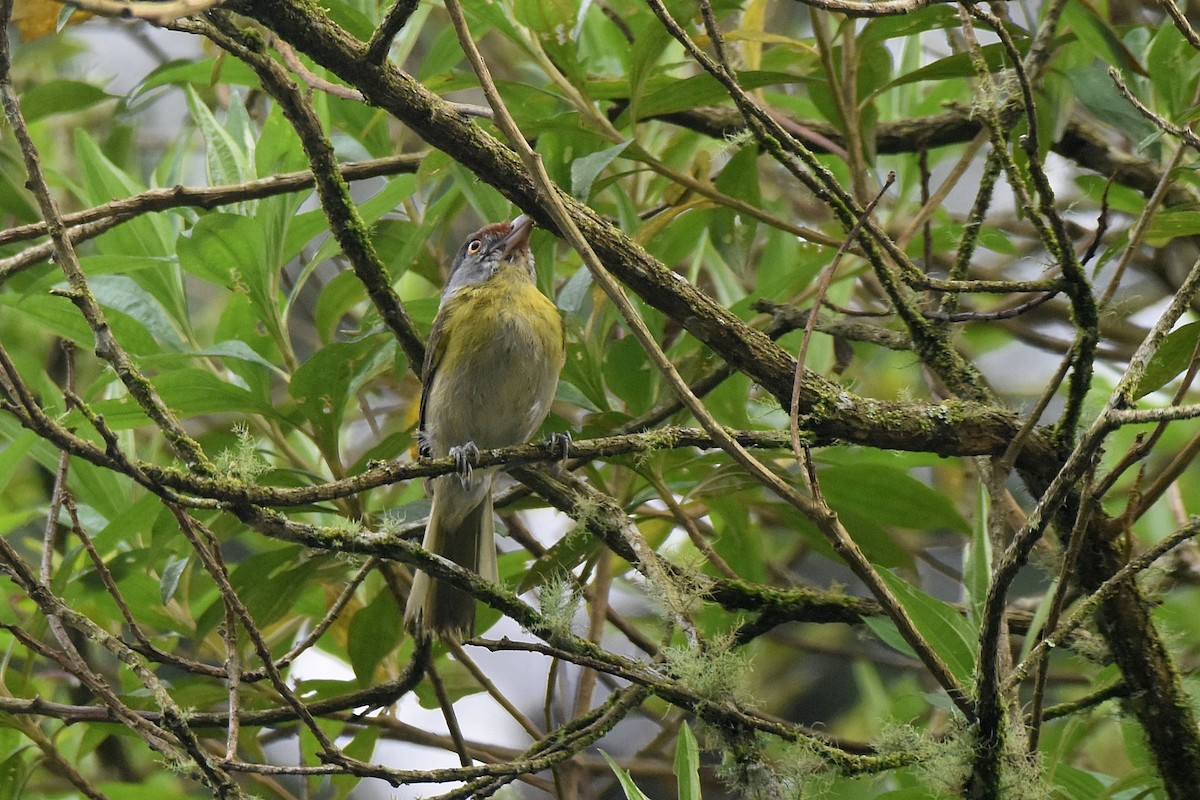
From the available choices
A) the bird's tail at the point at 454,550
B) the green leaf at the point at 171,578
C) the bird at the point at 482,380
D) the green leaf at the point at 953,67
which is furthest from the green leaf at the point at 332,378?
the green leaf at the point at 953,67

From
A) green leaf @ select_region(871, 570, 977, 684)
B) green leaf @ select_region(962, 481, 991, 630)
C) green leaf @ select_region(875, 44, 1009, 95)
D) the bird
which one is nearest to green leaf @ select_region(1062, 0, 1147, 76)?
green leaf @ select_region(875, 44, 1009, 95)

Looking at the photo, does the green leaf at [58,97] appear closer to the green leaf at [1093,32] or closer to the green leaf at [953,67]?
the green leaf at [953,67]

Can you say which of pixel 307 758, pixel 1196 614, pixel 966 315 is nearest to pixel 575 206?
pixel 966 315

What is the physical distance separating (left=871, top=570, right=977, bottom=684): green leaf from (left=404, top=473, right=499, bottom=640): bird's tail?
3.98ft

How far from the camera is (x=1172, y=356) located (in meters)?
2.71

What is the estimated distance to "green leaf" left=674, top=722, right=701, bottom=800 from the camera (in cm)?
242

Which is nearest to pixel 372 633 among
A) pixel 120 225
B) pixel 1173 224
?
pixel 120 225

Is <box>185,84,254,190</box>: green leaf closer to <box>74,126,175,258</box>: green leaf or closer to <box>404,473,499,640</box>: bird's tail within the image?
<box>74,126,175,258</box>: green leaf

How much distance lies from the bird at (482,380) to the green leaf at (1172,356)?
1644 mm

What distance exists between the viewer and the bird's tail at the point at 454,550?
3256 millimetres

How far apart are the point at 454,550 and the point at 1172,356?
→ 7.07 feet

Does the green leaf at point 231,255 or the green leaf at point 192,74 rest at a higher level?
the green leaf at point 192,74

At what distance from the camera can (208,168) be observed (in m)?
3.53

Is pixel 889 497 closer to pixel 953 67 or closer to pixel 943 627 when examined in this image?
pixel 943 627
